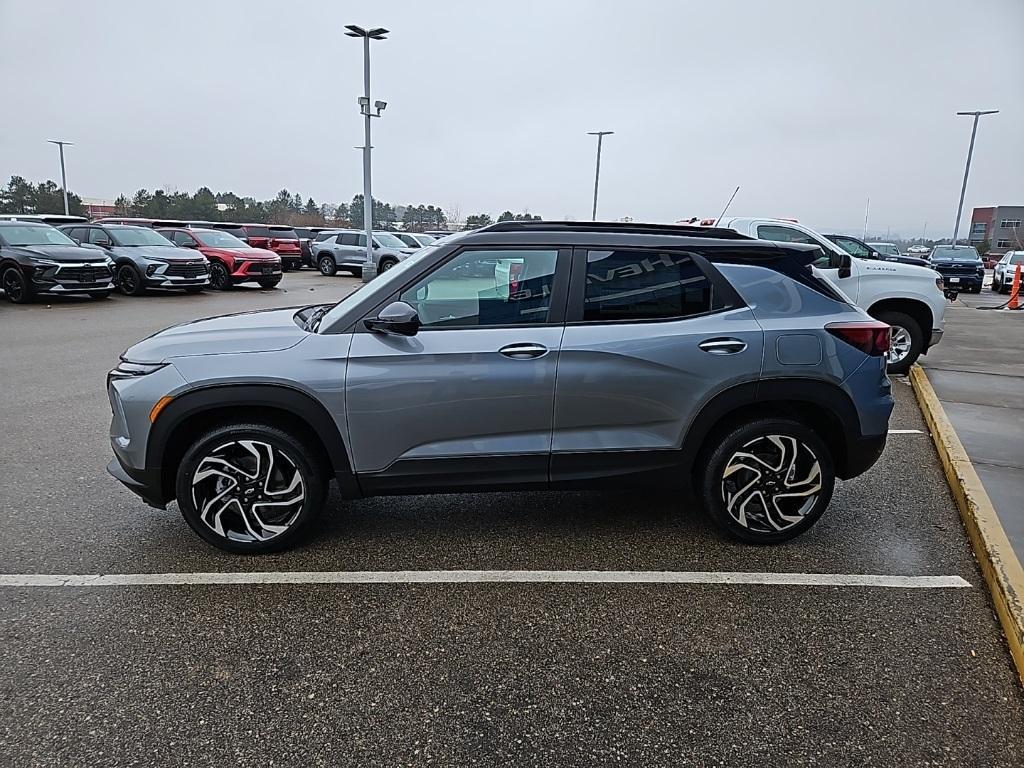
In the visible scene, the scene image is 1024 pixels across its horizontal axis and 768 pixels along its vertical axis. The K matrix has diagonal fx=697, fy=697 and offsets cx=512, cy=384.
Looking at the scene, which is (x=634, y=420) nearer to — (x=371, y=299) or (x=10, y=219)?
(x=371, y=299)

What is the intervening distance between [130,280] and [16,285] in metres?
2.63

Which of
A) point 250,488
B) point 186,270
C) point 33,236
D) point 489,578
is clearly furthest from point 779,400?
point 33,236

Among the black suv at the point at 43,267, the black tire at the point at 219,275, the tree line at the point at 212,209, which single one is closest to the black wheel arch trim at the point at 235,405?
the black suv at the point at 43,267

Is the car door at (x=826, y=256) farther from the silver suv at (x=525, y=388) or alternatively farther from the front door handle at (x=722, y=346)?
the front door handle at (x=722, y=346)

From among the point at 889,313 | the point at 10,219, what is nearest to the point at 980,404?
the point at 889,313

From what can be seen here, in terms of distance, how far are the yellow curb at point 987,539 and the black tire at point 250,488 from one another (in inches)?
129

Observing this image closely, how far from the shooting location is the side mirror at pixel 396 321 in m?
3.41

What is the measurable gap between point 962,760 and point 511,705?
154 centimetres

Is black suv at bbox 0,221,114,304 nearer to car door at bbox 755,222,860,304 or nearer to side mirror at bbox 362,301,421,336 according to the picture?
car door at bbox 755,222,860,304

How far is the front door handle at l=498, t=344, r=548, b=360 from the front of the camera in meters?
3.52

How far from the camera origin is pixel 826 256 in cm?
848

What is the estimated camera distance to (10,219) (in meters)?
16.1

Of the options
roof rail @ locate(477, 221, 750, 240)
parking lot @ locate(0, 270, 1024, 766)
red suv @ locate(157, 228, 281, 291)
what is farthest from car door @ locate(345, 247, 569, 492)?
red suv @ locate(157, 228, 281, 291)

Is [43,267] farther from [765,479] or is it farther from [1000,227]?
[1000,227]
